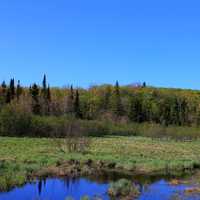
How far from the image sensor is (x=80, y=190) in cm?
1742

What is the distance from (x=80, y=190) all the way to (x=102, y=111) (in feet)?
300

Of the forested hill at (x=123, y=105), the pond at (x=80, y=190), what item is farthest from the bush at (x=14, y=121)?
the forested hill at (x=123, y=105)

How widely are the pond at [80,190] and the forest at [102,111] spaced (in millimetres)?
33726

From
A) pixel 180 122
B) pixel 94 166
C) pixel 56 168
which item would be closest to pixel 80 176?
pixel 56 168

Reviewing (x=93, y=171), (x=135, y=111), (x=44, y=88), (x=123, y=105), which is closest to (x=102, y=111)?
(x=123, y=105)

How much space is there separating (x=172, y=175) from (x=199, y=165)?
4.74 metres

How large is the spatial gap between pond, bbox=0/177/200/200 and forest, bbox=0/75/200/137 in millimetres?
33726

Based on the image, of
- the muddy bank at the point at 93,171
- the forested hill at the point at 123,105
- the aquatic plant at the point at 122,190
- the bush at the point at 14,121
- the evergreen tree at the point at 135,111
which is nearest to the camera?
the aquatic plant at the point at 122,190

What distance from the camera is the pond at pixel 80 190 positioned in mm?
15873

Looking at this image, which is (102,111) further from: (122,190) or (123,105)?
(122,190)

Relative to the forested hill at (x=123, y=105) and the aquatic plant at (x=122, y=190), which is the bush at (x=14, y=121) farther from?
the forested hill at (x=123, y=105)

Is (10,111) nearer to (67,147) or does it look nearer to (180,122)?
(67,147)

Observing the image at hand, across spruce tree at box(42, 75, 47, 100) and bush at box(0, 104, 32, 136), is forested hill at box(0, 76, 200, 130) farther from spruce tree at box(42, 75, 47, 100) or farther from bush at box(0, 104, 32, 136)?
bush at box(0, 104, 32, 136)

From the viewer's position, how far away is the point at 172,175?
22.8 m
